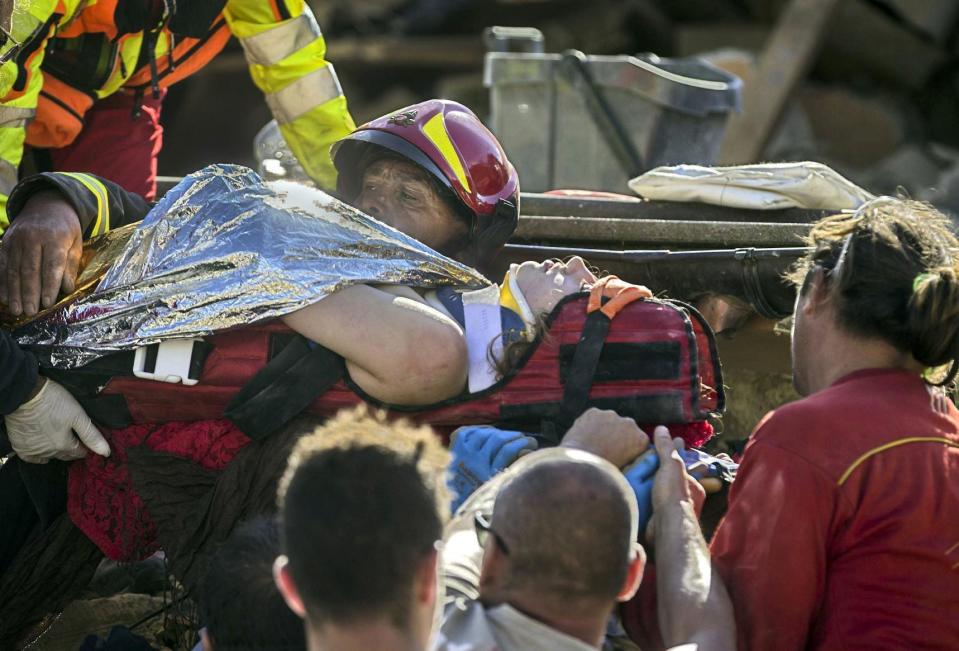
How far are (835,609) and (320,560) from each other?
1067mm

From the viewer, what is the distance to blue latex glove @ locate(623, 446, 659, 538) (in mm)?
2770

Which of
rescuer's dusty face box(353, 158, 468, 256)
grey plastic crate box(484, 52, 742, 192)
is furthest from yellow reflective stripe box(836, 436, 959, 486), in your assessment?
grey plastic crate box(484, 52, 742, 192)

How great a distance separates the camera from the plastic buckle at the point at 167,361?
3.12 m

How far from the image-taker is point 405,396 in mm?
3070

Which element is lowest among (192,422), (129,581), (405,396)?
(129,581)

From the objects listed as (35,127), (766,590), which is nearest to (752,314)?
(766,590)

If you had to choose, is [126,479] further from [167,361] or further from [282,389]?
[282,389]

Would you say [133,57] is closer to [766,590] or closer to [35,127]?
[35,127]

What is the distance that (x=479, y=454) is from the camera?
293cm

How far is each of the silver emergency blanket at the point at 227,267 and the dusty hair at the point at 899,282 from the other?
98cm

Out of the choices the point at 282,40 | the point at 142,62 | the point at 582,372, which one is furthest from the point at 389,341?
the point at 282,40

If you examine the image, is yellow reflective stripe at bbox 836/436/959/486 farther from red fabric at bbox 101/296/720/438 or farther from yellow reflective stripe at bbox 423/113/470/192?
yellow reflective stripe at bbox 423/113/470/192

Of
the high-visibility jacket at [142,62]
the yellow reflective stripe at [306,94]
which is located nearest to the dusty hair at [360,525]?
the high-visibility jacket at [142,62]

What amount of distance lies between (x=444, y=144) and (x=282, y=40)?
1320 mm
